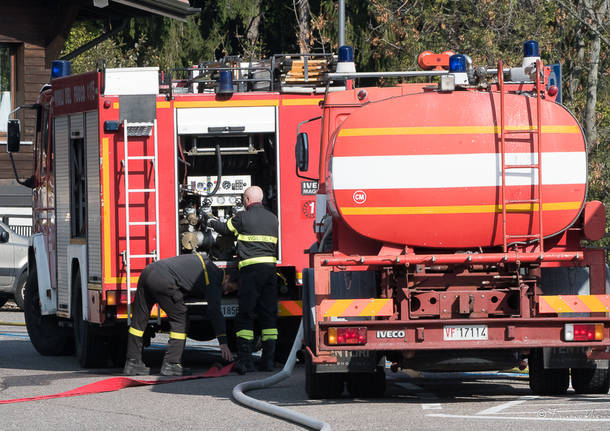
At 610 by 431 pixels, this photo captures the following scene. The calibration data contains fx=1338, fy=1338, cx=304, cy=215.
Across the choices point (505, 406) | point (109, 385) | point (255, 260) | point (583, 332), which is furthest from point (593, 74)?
point (505, 406)

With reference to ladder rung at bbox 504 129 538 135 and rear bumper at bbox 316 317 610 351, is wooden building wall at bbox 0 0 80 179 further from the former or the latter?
ladder rung at bbox 504 129 538 135

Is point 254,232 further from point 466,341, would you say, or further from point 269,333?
point 466,341

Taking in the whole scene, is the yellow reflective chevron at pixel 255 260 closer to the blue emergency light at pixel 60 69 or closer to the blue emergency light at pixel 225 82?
the blue emergency light at pixel 225 82

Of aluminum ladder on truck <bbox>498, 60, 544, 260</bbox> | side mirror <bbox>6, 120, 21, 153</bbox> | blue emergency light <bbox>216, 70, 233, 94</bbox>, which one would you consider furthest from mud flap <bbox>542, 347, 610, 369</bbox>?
side mirror <bbox>6, 120, 21, 153</bbox>

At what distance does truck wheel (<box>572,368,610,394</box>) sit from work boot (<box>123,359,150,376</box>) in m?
4.52

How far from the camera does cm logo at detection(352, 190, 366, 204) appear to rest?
9.90 meters

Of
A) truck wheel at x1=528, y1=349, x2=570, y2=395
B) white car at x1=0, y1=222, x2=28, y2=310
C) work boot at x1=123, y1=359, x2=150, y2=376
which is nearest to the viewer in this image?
truck wheel at x1=528, y1=349, x2=570, y2=395

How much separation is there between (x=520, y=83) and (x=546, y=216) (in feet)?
3.91

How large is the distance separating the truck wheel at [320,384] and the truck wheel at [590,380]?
1883mm

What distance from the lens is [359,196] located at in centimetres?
991

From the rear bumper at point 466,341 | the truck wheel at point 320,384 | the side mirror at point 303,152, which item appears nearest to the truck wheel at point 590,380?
the rear bumper at point 466,341

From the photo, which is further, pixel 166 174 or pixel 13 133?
pixel 13 133

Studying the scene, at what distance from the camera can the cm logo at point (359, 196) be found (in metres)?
9.90

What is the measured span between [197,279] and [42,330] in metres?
3.87
